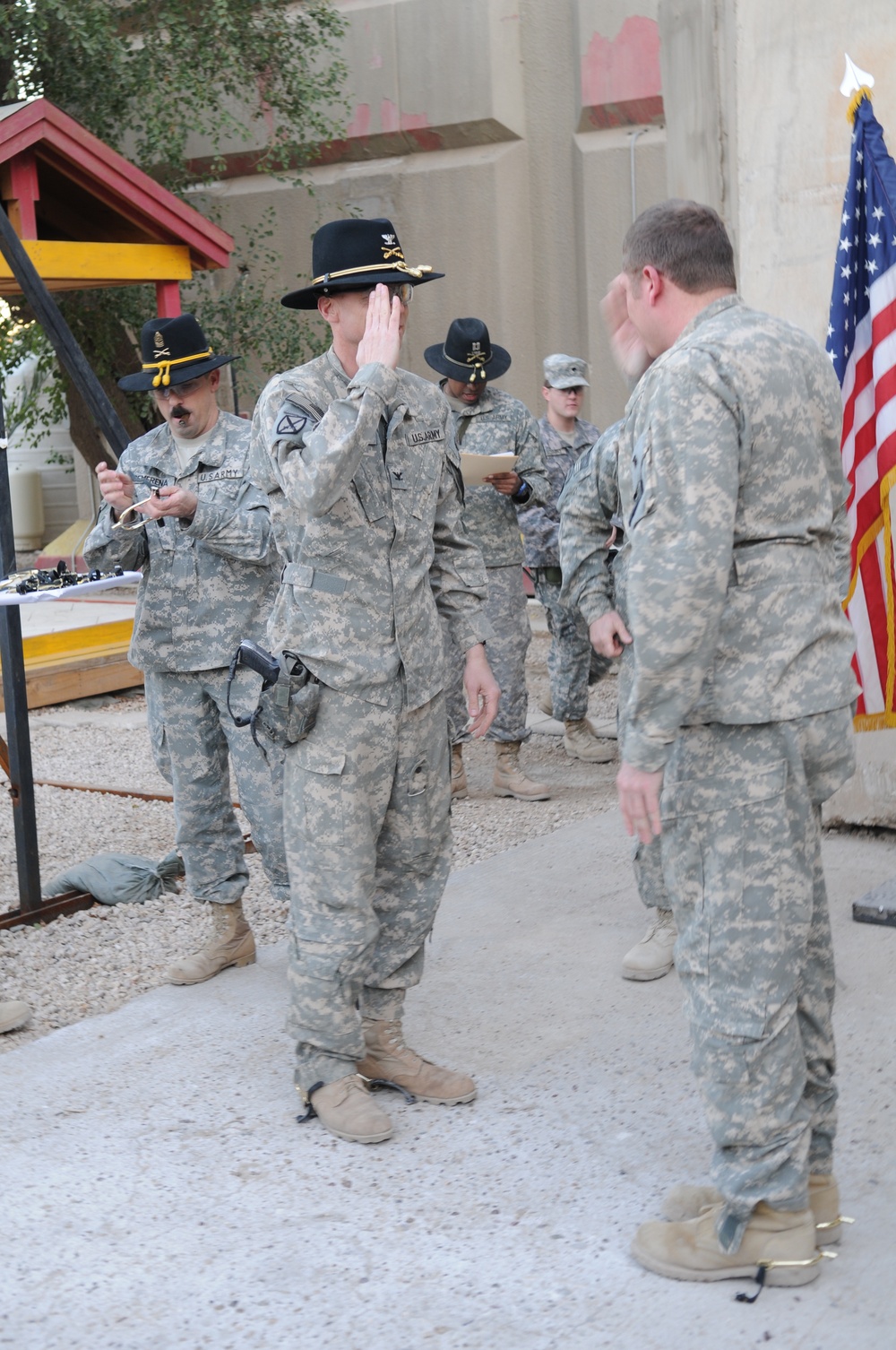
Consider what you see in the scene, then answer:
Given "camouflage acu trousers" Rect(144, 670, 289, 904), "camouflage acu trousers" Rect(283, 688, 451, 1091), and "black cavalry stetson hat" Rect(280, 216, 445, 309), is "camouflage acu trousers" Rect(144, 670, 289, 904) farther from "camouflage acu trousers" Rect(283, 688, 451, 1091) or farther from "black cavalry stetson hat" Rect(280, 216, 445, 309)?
"black cavalry stetson hat" Rect(280, 216, 445, 309)

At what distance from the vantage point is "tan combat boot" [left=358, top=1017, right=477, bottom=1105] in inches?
138

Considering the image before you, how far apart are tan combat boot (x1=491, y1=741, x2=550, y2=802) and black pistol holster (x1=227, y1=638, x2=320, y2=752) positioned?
3343mm

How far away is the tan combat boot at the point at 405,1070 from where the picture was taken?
350 cm

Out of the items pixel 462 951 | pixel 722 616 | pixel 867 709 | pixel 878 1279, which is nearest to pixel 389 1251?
pixel 878 1279

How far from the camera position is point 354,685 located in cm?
326

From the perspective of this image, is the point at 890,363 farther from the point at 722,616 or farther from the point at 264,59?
the point at 264,59

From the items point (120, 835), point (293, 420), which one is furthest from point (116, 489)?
point (120, 835)

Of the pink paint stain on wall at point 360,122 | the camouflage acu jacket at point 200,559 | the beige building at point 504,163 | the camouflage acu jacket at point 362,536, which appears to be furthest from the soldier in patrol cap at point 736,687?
the pink paint stain on wall at point 360,122

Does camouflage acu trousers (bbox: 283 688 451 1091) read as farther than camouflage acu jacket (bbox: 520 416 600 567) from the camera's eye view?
No

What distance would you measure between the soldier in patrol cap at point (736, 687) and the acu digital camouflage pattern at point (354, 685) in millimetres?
818

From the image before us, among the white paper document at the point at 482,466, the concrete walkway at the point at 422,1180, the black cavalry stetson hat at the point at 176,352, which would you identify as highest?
the black cavalry stetson hat at the point at 176,352

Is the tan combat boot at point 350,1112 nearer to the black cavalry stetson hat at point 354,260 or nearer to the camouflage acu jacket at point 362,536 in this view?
the camouflage acu jacket at point 362,536

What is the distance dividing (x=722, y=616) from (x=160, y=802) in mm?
4810

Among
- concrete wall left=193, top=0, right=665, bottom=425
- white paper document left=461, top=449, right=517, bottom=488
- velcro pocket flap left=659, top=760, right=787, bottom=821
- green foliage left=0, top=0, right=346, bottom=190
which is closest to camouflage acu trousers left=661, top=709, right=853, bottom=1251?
velcro pocket flap left=659, top=760, right=787, bottom=821
